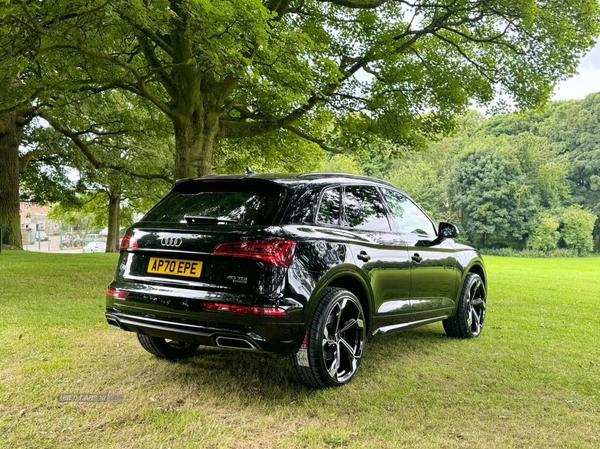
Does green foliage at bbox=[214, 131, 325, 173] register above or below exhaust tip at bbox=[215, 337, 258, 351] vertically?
above

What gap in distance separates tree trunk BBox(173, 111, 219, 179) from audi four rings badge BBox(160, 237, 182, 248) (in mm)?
6900

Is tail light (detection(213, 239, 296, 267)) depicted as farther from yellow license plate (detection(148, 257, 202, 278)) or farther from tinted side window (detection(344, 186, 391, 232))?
tinted side window (detection(344, 186, 391, 232))

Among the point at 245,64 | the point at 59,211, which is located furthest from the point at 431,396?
the point at 59,211

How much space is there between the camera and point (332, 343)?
4051 mm

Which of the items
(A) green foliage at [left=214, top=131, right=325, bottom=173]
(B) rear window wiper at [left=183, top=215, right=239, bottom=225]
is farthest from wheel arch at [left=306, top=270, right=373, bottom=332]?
(A) green foliage at [left=214, top=131, right=325, bottom=173]

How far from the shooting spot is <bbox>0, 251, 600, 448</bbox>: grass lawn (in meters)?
3.08

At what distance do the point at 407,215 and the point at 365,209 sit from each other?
872 millimetres

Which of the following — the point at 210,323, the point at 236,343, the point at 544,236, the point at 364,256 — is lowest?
the point at 236,343

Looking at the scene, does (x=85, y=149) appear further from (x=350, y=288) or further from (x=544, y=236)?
(x=544, y=236)

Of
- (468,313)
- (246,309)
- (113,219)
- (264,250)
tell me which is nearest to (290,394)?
(246,309)

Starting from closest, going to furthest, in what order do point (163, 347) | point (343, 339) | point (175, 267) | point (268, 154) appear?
point (175, 267) → point (343, 339) → point (163, 347) → point (268, 154)

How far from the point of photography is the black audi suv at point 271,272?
360 cm

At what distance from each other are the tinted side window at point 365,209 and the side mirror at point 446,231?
3.43 ft

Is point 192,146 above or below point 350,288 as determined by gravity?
above
